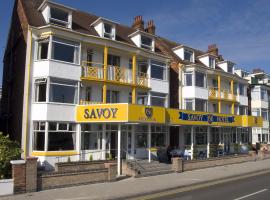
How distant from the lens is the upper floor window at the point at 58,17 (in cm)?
2443

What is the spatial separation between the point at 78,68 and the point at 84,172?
341 inches

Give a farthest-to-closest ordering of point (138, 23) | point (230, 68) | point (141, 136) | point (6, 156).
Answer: point (230, 68)
point (138, 23)
point (141, 136)
point (6, 156)

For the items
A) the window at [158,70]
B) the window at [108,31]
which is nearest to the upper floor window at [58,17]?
the window at [108,31]

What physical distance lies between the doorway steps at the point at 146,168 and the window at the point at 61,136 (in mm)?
4065

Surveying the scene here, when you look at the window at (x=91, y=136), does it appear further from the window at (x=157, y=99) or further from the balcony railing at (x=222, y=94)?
the balcony railing at (x=222, y=94)

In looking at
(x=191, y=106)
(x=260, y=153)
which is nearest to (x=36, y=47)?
(x=191, y=106)

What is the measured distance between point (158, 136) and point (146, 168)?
286 inches

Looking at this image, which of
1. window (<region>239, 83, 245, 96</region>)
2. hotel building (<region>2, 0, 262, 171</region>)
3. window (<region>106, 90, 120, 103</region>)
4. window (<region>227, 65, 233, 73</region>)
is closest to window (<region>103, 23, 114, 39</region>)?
hotel building (<region>2, 0, 262, 171</region>)

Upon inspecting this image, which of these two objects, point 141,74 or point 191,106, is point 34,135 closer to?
point 141,74

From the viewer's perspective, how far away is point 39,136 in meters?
22.1

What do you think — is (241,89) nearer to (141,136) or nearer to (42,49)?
(141,136)

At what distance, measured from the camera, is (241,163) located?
30609 millimetres

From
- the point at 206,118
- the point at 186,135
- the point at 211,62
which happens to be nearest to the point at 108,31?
the point at 206,118

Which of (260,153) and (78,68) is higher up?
(78,68)
